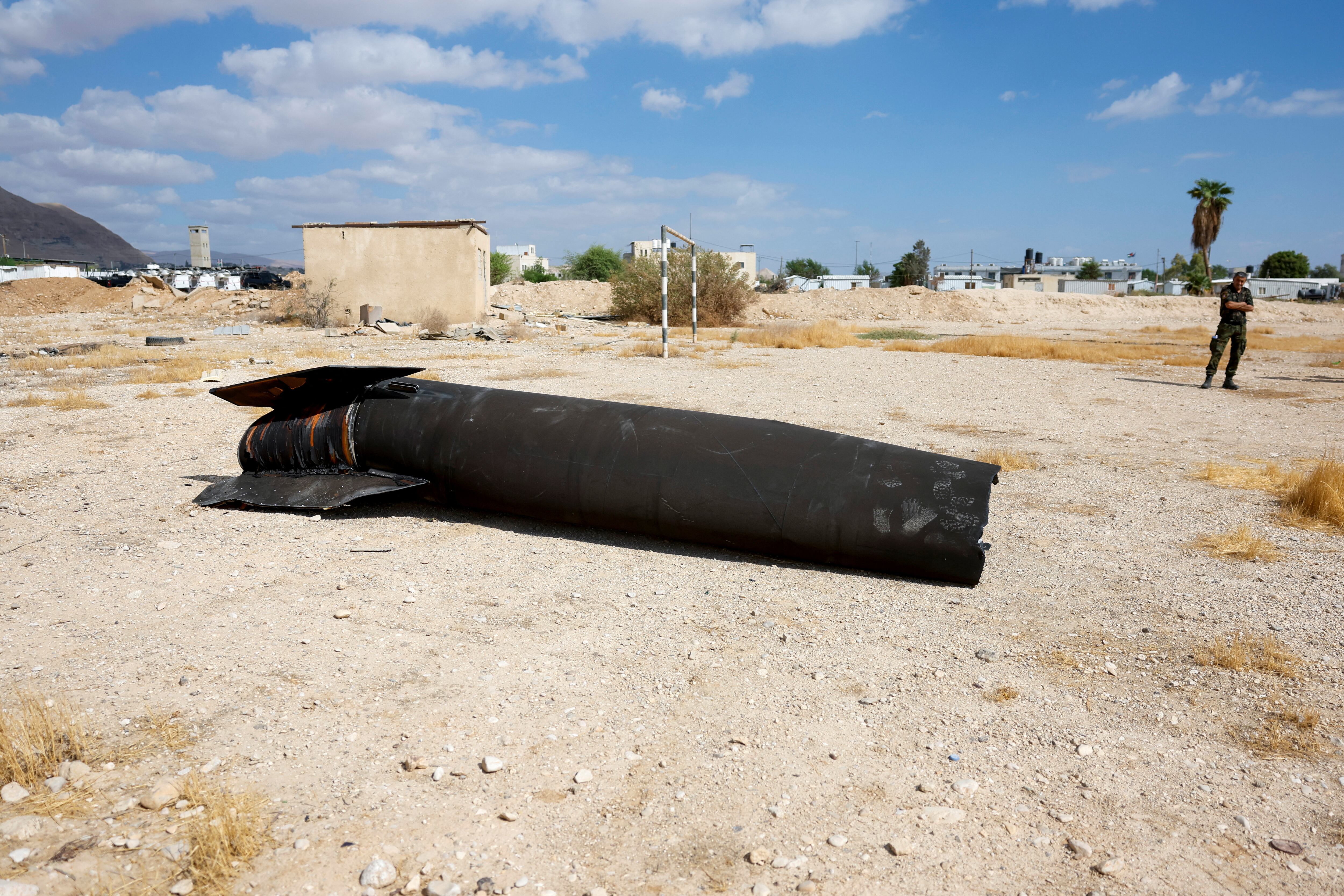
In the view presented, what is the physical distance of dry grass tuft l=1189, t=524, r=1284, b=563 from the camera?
15.0 ft

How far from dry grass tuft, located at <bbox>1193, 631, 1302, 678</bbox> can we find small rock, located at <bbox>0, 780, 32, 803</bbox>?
433 cm

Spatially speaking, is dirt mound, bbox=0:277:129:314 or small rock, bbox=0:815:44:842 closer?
small rock, bbox=0:815:44:842

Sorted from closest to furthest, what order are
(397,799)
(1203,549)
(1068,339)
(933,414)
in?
(397,799) < (1203,549) < (933,414) < (1068,339)

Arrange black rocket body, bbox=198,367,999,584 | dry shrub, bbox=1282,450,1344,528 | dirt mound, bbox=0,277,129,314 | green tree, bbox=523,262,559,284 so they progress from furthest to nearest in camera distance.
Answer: green tree, bbox=523,262,559,284
dirt mound, bbox=0,277,129,314
dry shrub, bbox=1282,450,1344,528
black rocket body, bbox=198,367,999,584

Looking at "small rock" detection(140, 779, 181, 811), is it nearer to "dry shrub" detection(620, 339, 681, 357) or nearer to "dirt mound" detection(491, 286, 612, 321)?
"dry shrub" detection(620, 339, 681, 357)

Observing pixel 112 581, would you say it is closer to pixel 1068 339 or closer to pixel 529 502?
pixel 529 502

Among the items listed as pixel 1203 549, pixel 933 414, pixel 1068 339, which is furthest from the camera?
pixel 1068 339

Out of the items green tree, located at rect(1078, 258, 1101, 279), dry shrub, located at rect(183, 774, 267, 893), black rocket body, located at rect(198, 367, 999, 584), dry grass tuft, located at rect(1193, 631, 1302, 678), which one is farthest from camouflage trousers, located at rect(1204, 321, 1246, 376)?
green tree, located at rect(1078, 258, 1101, 279)

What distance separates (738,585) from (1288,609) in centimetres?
266

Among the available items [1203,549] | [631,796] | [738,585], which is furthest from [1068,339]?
[631,796]

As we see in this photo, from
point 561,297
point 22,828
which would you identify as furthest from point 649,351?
point 561,297

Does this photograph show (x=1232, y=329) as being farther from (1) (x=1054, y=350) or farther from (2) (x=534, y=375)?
(2) (x=534, y=375)

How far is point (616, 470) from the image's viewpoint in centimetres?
479

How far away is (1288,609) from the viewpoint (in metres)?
3.85
